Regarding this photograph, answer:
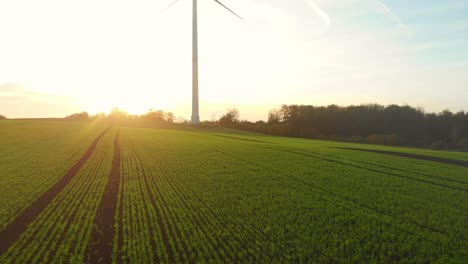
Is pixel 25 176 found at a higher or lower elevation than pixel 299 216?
higher

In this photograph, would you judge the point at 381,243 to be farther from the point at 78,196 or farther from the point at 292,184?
the point at 78,196

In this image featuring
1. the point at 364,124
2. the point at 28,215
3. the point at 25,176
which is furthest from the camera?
the point at 364,124

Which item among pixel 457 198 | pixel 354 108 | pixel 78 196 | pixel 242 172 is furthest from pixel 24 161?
pixel 354 108

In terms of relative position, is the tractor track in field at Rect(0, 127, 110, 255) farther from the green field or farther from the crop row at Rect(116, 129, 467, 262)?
the crop row at Rect(116, 129, 467, 262)

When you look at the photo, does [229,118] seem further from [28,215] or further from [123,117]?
[28,215]

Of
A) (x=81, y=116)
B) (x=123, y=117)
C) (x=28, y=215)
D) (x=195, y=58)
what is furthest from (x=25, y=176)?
(x=81, y=116)

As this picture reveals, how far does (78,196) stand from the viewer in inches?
515

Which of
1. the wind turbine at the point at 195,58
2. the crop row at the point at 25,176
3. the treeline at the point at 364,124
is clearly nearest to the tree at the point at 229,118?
the treeline at the point at 364,124

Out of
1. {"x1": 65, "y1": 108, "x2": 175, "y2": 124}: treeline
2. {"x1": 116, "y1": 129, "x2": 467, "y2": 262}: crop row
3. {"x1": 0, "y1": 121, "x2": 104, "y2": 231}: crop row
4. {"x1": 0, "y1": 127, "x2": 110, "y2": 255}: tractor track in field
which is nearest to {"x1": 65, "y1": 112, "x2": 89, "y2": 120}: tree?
{"x1": 65, "y1": 108, "x2": 175, "y2": 124}: treeline

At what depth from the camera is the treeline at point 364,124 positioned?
3449 inches

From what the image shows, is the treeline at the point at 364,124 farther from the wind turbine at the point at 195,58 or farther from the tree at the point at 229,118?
the wind turbine at the point at 195,58

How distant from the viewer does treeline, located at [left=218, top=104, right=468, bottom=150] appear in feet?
287

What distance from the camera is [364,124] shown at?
3681 inches

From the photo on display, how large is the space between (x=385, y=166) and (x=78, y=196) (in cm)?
2137
